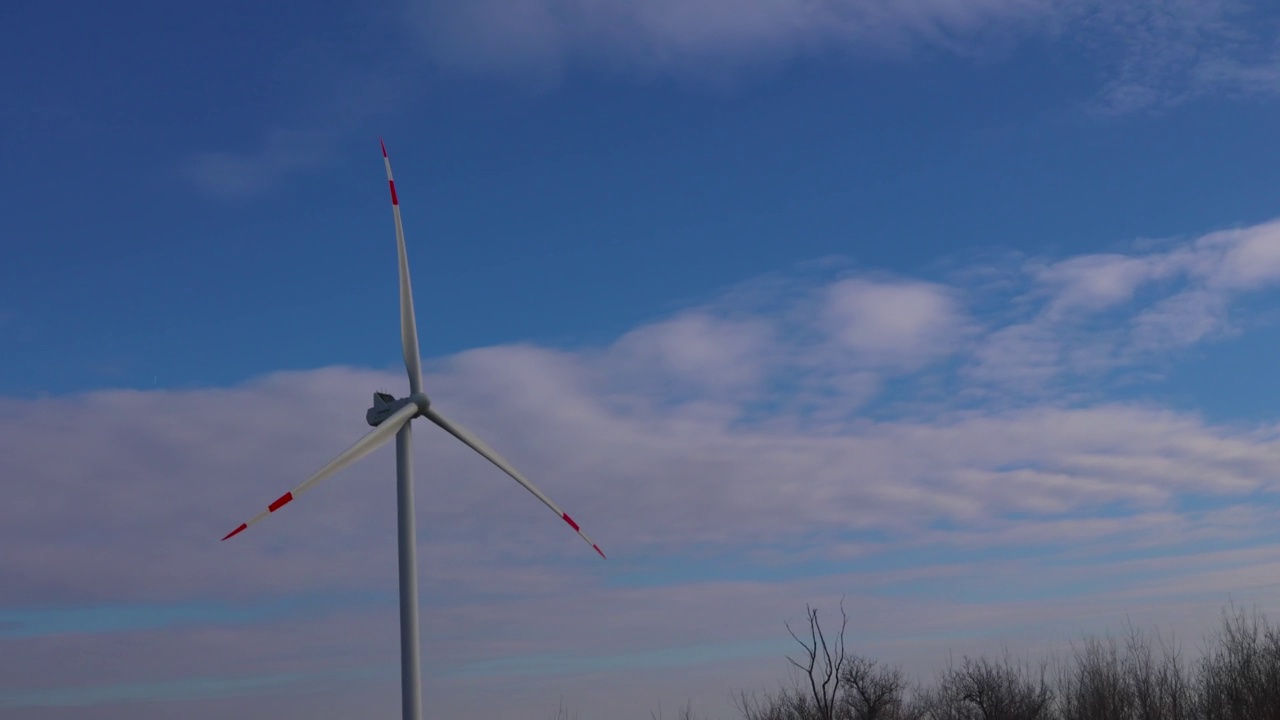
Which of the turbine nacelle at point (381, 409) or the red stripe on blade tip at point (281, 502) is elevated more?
the turbine nacelle at point (381, 409)

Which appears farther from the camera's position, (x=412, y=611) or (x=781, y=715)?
(x=781, y=715)

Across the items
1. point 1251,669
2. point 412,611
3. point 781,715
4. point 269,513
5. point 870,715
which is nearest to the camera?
point 269,513

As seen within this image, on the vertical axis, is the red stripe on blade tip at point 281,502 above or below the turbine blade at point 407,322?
below

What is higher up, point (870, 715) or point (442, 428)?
point (442, 428)

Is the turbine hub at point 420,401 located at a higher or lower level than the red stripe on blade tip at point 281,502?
higher

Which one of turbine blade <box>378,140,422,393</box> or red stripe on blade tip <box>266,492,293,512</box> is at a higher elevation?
turbine blade <box>378,140,422,393</box>

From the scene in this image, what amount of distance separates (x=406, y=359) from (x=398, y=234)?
3.09 meters

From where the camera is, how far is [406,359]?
2777 cm

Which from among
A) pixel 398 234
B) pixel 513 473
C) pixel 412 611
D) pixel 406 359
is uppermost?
pixel 398 234

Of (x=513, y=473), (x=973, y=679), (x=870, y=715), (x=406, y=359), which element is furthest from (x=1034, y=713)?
(x=406, y=359)

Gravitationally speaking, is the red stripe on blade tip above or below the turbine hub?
below

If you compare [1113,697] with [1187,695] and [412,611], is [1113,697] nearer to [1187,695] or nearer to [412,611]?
[1187,695]

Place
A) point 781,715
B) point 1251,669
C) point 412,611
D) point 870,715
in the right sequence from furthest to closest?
1. point 781,715
2. point 1251,669
3. point 870,715
4. point 412,611

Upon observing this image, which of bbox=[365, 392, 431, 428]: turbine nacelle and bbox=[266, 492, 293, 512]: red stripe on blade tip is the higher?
bbox=[365, 392, 431, 428]: turbine nacelle
